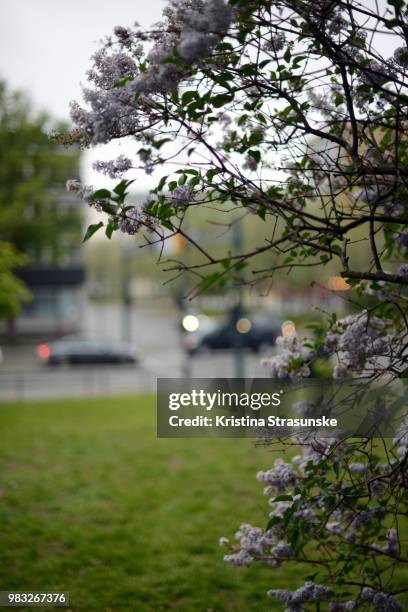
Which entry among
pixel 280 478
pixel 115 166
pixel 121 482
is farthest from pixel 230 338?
pixel 115 166

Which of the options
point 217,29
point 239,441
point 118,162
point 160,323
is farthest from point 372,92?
point 160,323

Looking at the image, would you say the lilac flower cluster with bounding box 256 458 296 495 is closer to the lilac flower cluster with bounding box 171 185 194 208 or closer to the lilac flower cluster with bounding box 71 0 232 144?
the lilac flower cluster with bounding box 171 185 194 208

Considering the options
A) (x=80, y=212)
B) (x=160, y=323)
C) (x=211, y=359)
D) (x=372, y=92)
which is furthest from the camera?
(x=160, y=323)

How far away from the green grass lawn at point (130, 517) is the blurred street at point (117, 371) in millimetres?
3554

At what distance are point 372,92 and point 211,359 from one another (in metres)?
23.1

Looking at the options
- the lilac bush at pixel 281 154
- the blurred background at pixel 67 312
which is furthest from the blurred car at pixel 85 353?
the lilac bush at pixel 281 154

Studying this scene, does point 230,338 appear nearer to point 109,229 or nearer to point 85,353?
point 85,353

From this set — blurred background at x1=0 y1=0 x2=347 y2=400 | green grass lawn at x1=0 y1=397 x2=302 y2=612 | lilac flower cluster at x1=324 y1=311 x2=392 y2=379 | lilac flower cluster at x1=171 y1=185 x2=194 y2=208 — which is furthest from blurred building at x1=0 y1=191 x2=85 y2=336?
lilac flower cluster at x1=171 y1=185 x2=194 y2=208

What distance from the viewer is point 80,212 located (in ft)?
114

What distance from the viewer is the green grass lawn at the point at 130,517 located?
4867 millimetres

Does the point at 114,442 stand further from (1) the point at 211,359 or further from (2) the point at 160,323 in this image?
(2) the point at 160,323

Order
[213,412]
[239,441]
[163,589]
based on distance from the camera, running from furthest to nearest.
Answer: [239,441], [163,589], [213,412]

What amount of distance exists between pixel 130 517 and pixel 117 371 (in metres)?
16.9

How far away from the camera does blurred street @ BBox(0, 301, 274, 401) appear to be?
Result: 1848cm
